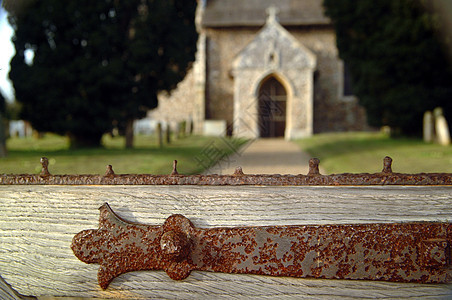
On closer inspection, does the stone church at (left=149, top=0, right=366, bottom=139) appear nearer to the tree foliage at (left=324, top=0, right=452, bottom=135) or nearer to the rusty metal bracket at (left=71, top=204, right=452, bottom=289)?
the tree foliage at (left=324, top=0, right=452, bottom=135)

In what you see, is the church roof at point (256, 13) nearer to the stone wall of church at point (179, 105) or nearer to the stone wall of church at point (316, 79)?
the stone wall of church at point (316, 79)

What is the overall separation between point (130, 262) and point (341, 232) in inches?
20.4

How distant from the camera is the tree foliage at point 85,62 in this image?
8453 millimetres

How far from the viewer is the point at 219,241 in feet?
2.88

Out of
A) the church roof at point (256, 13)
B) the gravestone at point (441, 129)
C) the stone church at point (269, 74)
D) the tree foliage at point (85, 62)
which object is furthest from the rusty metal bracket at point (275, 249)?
the church roof at point (256, 13)

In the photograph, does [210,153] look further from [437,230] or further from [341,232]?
[437,230]

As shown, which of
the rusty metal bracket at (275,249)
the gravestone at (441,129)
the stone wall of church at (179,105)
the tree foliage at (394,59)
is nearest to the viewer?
the rusty metal bracket at (275,249)

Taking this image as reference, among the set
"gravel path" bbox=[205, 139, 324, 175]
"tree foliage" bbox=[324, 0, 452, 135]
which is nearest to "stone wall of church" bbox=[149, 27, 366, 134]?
"tree foliage" bbox=[324, 0, 452, 135]

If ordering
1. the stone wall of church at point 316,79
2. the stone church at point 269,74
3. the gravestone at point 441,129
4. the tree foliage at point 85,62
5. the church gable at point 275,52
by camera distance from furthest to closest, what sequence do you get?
the stone wall of church at point 316,79, the stone church at point 269,74, the church gable at point 275,52, the gravestone at point 441,129, the tree foliage at point 85,62

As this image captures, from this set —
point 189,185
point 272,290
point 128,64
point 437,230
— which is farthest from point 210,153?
point 128,64

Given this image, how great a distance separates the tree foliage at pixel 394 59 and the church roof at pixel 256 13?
7983mm

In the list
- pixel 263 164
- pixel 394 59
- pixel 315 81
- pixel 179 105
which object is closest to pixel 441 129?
pixel 394 59

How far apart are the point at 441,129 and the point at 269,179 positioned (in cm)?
969

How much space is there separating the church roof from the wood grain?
19200 mm
